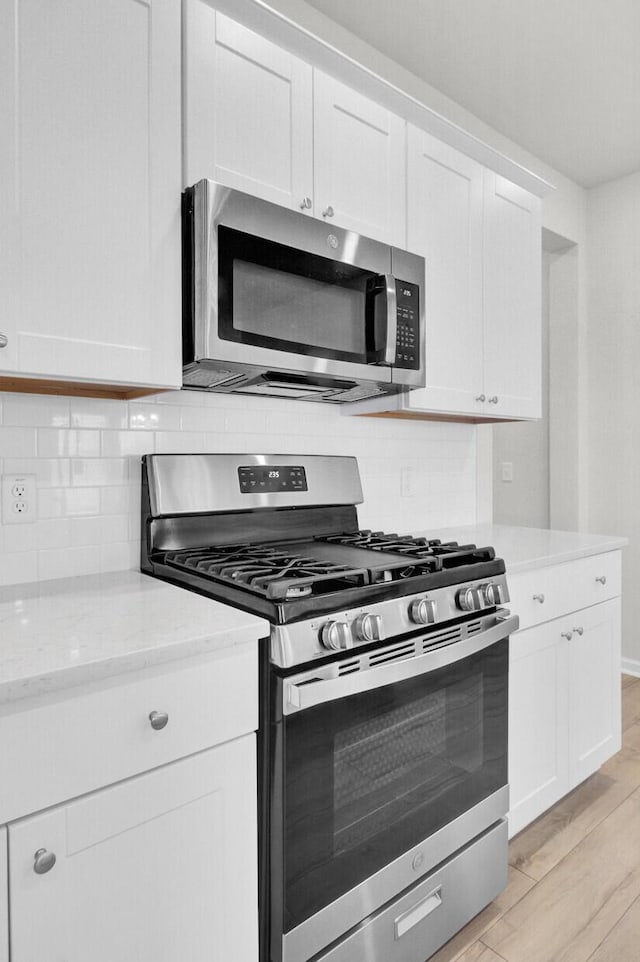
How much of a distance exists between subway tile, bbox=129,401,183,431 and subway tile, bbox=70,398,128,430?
0.02m

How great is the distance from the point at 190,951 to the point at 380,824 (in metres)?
0.46

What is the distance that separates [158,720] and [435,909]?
3.20 ft

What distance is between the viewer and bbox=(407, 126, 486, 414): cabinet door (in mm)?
2004

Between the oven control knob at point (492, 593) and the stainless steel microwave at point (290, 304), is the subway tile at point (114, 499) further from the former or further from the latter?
the oven control knob at point (492, 593)

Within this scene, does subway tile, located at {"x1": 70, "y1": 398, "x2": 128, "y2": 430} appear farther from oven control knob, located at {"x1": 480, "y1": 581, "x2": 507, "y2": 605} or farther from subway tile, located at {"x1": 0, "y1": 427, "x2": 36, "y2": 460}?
oven control knob, located at {"x1": 480, "y1": 581, "x2": 507, "y2": 605}

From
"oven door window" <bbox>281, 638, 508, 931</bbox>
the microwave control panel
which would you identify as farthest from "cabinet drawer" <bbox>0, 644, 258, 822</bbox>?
the microwave control panel

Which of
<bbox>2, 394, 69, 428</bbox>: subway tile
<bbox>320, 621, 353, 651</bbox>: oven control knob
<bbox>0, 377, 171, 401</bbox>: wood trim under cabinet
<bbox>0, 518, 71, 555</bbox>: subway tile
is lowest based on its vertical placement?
<bbox>320, 621, 353, 651</bbox>: oven control knob

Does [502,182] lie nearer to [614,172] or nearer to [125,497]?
[614,172]

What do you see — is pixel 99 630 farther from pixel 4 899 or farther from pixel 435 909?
pixel 435 909

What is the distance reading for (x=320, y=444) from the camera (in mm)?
2117

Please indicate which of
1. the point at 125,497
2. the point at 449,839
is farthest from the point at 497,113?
the point at 449,839

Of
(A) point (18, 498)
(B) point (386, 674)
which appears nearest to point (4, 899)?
(B) point (386, 674)

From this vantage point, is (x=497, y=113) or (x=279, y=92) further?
(x=497, y=113)

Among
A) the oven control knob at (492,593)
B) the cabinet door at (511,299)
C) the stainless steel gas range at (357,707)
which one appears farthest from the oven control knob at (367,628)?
the cabinet door at (511,299)
